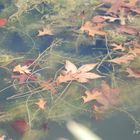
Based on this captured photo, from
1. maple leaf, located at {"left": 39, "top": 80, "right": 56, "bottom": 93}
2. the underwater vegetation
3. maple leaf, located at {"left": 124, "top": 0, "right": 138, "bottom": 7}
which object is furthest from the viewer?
maple leaf, located at {"left": 124, "top": 0, "right": 138, "bottom": 7}

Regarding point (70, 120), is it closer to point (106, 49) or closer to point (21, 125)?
Result: point (21, 125)

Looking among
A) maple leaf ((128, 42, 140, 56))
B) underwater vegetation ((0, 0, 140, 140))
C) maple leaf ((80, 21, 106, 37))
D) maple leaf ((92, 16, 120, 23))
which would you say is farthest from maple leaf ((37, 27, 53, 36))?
maple leaf ((128, 42, 140, 56))

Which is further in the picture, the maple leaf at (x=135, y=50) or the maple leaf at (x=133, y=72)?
the maple leaf at (x=135, y=50)

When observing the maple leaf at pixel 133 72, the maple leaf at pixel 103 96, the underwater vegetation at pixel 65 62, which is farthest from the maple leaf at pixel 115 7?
the maple leaf at pixel 103 96

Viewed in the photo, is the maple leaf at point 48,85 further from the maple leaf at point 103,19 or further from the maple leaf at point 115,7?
the maple leaf at point 115,7

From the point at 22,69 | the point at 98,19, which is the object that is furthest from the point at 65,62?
the point at 98,19

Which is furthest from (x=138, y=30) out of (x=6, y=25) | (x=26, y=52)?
(x=6, y=25)

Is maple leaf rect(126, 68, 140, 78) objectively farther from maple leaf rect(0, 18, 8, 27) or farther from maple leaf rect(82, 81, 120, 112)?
maple leaf rect(0, 18, 8, 27)

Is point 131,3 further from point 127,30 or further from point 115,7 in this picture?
point 127,30
